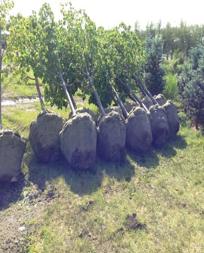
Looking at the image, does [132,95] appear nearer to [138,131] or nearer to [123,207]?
[138,131]

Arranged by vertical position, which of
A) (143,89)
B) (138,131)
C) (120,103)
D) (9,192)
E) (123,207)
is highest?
(143,89)

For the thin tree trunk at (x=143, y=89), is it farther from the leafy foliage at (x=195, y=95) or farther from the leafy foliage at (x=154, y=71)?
the leafy foliage at (x=154, y=71)

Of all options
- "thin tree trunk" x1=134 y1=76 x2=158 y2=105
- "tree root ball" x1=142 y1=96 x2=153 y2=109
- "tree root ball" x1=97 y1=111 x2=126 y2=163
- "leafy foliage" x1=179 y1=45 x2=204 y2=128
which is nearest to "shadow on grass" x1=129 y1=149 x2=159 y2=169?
"tree root ball" x1=97 y1=111 x2=126 y2=163

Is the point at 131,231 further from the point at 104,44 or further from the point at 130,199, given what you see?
the point at 104,44

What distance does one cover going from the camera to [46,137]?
27.6m

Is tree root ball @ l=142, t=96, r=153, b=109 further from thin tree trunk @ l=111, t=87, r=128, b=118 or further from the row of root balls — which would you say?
the row of root balls

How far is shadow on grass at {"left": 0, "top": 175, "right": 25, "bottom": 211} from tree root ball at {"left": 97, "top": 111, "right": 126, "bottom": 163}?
5839 millimetres

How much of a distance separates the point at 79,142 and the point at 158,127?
310 inches

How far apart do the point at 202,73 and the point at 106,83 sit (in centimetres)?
860

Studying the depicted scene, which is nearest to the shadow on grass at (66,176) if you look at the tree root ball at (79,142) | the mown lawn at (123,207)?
the mown lawn at (123,207)

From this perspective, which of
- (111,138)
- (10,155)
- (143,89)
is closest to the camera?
(10,155)

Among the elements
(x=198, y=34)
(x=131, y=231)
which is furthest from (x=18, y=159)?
(x=198, y=34)

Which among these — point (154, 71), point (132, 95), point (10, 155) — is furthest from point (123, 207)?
point (154, 71)

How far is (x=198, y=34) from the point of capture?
2483 inches
